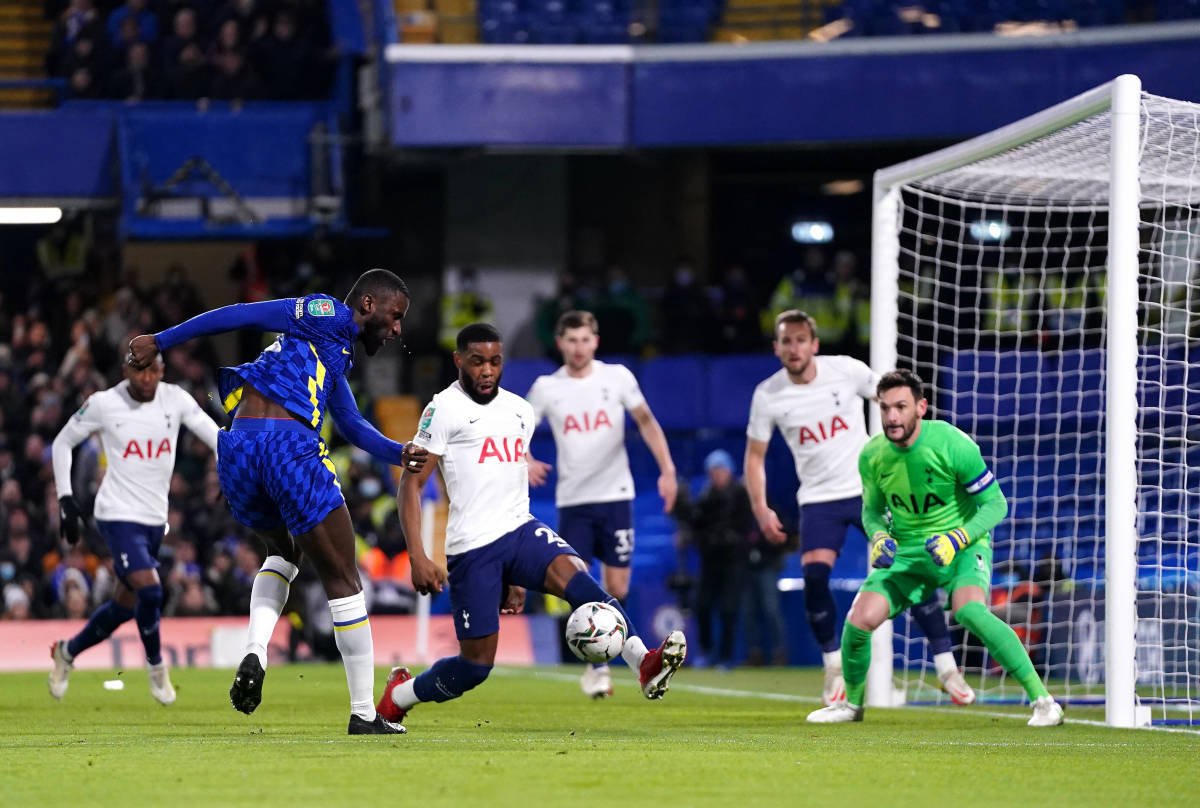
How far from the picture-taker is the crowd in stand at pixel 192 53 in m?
23.6

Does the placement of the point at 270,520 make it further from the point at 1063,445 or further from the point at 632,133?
the point at 632,133

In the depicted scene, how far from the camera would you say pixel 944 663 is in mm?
11289

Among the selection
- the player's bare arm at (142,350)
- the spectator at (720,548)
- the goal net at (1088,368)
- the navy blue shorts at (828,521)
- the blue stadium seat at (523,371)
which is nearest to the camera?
the player's bare arm at (142,350)

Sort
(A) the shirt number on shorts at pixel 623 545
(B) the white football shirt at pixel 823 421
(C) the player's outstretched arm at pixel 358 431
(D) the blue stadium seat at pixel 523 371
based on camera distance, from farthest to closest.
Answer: (D) the blue stadium seat at pixel 523 371 < (A) the shirt number on shorts at pixel 623 545 < (B) the white football shirt at pixel 823 421 < (C) the player's outstretched arm at pixel 358 431

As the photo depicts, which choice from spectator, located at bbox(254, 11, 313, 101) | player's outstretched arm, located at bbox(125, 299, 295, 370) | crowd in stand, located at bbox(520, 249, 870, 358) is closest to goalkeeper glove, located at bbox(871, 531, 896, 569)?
Result: player's outstretched arm, located at bbox(125, 299, 295, 370)

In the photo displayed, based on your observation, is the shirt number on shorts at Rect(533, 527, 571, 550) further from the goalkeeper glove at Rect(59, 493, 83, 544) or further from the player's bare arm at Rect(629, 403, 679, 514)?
the goalkeeper glove at Rect(59, 493, 83, 544)

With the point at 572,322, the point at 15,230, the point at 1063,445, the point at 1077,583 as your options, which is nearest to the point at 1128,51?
the point at 1063,445

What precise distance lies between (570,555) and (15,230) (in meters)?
20.7

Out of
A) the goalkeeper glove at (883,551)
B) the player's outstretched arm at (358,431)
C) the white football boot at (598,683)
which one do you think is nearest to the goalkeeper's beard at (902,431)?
the goalkeeper glove at (883,551)

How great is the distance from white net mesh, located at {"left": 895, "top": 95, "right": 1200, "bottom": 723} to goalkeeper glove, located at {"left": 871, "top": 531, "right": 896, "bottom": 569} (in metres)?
1.87

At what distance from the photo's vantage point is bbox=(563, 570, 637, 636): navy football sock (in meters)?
8.34

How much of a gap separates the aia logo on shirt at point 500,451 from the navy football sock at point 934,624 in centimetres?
360

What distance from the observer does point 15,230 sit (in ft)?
89.1

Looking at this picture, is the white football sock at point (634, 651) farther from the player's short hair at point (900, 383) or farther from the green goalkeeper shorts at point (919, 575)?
the player's short hair at point (900, 383)
